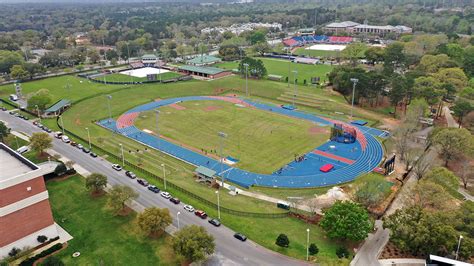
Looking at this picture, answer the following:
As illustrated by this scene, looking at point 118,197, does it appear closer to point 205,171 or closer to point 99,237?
point 99,237

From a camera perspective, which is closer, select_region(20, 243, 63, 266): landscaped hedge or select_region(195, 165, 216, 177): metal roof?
select_region(20, 243, 63, 266): landscaped hedge

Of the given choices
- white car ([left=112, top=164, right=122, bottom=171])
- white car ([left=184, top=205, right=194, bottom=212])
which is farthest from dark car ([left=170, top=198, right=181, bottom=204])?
white car ([left=112, top=164, right=122, bottom=171])

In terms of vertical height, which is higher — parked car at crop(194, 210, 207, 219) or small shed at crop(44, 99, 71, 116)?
small shed at crop(44, 99, 71, 116)

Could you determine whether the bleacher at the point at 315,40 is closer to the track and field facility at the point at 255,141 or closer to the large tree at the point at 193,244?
the track and field facility at the point at 255,141

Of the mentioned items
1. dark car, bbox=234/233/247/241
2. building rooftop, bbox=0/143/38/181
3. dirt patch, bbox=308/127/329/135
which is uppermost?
building rooftop, bbox=0/143/38/181

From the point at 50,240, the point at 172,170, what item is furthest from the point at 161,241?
the point at 172,170

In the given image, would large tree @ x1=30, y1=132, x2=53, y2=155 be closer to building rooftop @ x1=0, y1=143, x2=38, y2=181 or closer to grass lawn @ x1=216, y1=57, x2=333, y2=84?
building rooftop @ x1=0, y1=143, x2=38, y2=181
